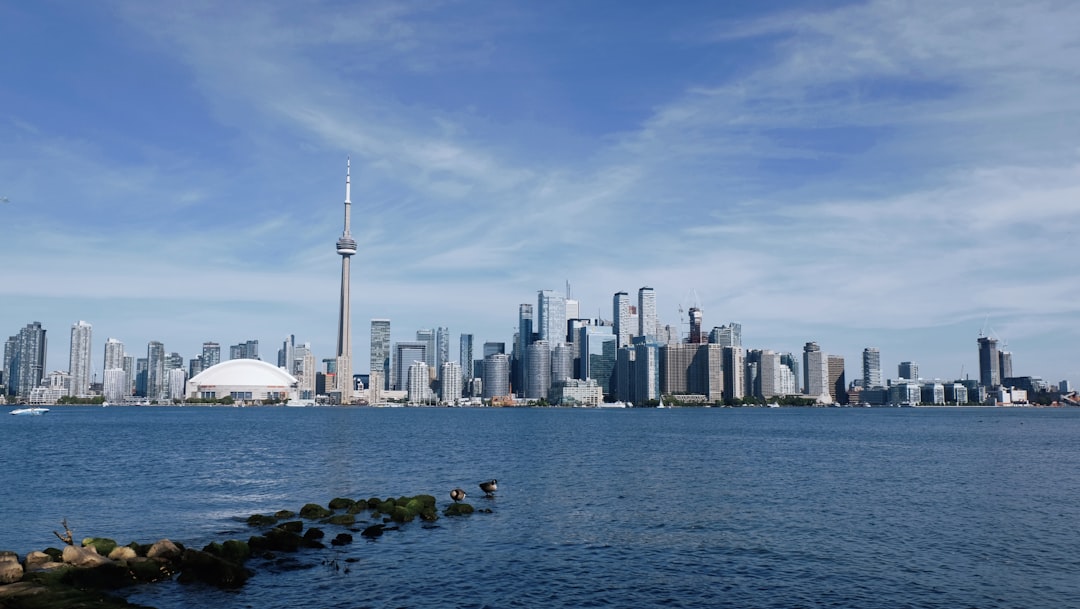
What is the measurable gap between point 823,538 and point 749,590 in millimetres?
12286

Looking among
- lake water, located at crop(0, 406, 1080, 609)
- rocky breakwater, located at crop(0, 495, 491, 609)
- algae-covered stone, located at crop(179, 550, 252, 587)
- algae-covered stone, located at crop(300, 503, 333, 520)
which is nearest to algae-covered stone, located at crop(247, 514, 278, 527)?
rocky breakwater, located at crop(0, 495, 491, 609)

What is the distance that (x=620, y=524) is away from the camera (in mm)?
47000

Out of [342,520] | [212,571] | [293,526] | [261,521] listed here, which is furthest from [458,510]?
[212,571]

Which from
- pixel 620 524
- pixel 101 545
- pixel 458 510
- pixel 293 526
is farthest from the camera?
pixel 458 510

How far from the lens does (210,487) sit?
65312mm

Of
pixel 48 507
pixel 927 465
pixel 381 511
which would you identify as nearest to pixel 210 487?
pixel 48 507

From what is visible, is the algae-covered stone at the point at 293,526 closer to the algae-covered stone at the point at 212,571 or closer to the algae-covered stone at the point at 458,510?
the algae-covered stone at the point at 212,571

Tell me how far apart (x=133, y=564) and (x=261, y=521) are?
13.1 metres

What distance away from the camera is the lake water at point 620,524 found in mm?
32250

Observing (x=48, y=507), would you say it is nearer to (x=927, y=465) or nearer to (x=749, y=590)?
(x=749, y=590)

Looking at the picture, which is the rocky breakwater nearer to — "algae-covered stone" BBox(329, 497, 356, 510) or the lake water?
the lake water

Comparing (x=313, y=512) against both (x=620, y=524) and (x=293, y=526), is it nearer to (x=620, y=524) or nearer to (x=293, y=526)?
(x=293, y=526)

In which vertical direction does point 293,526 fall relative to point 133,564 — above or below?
below

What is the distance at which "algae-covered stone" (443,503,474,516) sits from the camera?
50.3 metres
